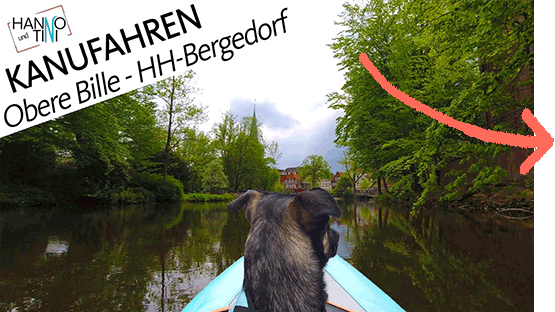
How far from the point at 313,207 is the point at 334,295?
4.99 feet

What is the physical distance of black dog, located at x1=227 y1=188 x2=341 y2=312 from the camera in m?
1.22

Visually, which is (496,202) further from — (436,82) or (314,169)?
(314,169)

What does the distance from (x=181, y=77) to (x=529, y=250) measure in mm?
21220

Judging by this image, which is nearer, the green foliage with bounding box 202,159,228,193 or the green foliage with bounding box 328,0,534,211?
the green foliage with bounding box 328,0,534,211

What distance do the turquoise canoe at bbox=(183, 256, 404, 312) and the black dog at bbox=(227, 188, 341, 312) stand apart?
89 centimetres

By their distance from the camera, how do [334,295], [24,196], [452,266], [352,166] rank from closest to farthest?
[334,295], [452,266], [24,196], [352,166]

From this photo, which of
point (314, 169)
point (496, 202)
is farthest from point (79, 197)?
point (314, 169)

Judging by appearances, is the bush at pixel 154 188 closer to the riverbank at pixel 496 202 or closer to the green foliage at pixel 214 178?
the green foliage at pixel 214 178

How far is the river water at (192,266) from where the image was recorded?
2.98 m

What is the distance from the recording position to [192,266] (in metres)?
4.13

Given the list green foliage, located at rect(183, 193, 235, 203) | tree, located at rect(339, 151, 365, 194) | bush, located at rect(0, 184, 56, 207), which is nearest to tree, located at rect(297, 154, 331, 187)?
tree, located at rect(339, 151, 365, 194)

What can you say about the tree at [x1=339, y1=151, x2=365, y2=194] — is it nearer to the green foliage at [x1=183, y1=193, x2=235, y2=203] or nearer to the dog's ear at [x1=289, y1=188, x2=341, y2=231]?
the green foliage at [x1=183, y1=193, x2=235, y2=203]

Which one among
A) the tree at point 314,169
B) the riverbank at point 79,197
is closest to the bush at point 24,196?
the riverbank at point 79,197

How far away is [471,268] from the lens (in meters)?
4.15
